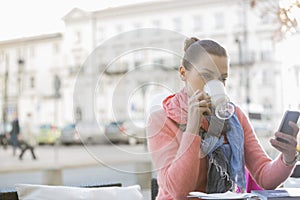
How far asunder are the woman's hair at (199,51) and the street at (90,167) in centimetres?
28

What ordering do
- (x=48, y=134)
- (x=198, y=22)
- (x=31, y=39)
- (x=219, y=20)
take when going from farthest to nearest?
(x=48, y=134), (x=31, y=39), (x=219, y=20), (x=198, y=22)

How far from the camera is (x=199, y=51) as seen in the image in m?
1.13

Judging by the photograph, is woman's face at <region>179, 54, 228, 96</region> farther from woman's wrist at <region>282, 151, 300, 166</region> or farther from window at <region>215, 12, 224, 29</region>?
window at <region>215, 12, 224, 29</region>

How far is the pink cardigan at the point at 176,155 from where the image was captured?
42.2 inches

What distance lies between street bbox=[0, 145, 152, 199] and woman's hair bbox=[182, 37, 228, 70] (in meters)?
0.28

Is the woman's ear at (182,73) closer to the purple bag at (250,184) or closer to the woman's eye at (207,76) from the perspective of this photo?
the woman's eye at (207,76)

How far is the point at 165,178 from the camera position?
43.4 inches

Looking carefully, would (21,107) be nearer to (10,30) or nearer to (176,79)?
(10,30)

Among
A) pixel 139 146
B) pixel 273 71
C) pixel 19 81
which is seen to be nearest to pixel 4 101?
pixel 19 81

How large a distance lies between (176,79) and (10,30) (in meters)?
7.16

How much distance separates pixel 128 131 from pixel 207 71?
0.29 metres

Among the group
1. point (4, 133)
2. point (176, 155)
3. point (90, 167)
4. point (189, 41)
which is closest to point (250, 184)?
point (176, 155)

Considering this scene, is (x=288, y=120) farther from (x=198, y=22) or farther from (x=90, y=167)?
(x=198, y=22)

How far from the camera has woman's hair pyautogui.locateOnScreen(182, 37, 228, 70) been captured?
111 centimetres
